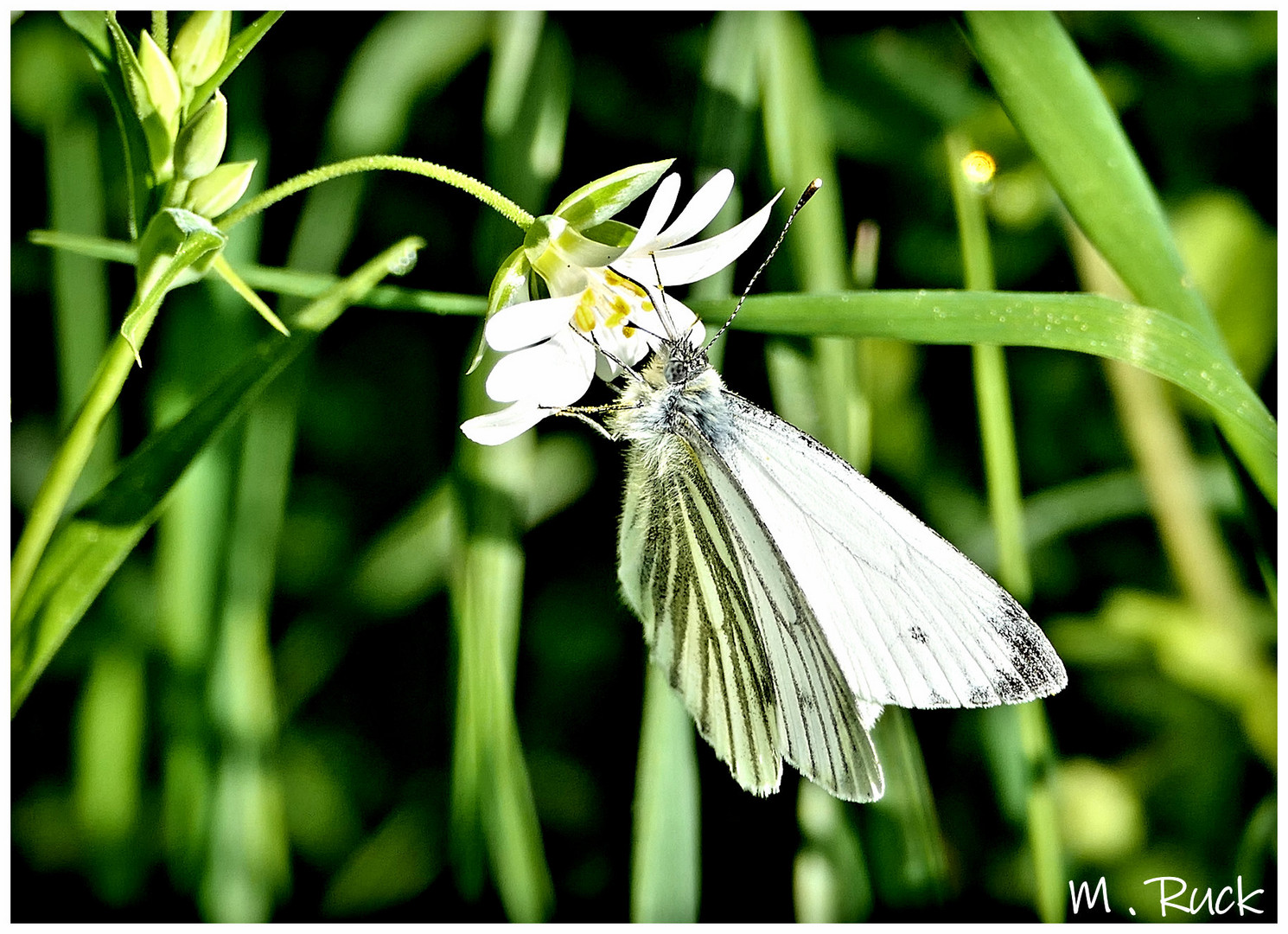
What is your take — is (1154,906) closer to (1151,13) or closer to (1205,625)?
(1205,625)

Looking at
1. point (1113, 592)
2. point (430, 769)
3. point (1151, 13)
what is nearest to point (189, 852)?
point (430, 769)

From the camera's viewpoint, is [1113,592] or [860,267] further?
[1113,592]

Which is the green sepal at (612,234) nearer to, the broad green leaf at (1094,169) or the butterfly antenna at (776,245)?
the butterfly antenna at (776,245)

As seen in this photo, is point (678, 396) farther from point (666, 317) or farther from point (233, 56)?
point (233, 56)

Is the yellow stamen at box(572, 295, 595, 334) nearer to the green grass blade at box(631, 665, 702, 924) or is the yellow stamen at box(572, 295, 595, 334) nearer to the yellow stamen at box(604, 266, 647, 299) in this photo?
the yellow stamen at box(604, 266, 647, 299)

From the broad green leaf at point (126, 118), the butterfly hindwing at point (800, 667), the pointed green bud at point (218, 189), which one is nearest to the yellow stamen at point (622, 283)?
the butterfly hindwing at point (800, 667)

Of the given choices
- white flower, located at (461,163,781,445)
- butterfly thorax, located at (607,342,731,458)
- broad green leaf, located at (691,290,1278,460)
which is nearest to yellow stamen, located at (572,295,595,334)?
white flower, located at (461,163,781,445)
